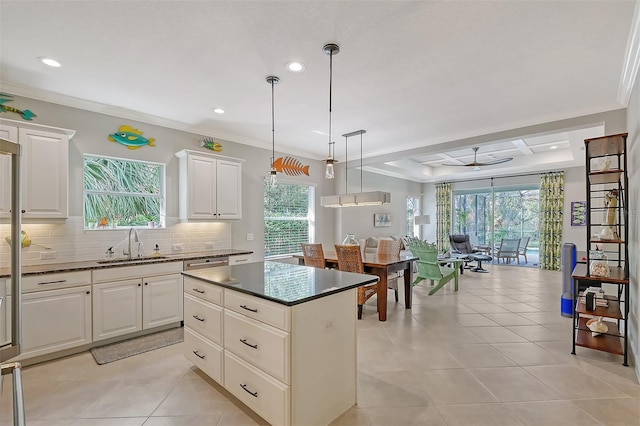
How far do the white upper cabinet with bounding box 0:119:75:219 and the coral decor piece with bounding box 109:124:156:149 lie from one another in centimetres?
61

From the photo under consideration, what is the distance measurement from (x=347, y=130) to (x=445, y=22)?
8.66ft

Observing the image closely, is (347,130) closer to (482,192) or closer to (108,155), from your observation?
(108,155)

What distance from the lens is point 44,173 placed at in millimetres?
3156

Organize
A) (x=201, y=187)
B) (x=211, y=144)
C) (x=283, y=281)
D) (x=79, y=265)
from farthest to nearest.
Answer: (x=211, y=144)
(x=201, y=187)
(x=79, y=265)
(x=283, y=281)

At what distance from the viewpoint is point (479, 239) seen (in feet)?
31.4

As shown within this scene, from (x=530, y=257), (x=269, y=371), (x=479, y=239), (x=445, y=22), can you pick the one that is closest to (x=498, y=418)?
(x=269, y=371)

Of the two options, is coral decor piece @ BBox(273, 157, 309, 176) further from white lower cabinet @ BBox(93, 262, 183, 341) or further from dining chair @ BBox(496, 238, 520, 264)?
dining chair @ BBox(496, 238, 520, 264)

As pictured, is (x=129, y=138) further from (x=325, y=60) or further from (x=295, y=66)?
(x=325, y=60)

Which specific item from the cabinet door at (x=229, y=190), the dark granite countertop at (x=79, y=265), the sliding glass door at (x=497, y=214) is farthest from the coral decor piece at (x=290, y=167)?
the sliding glass door at (x=497, y=214)

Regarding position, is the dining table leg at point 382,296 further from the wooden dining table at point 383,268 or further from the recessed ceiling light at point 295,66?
the recessed ceiling light at point 295,66

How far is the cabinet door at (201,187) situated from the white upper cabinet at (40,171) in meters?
1.31

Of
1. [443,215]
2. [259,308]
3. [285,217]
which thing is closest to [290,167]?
[285,217]

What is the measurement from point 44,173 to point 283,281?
275 cm

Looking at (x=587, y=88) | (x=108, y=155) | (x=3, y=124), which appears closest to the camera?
(x=3, y=124)
